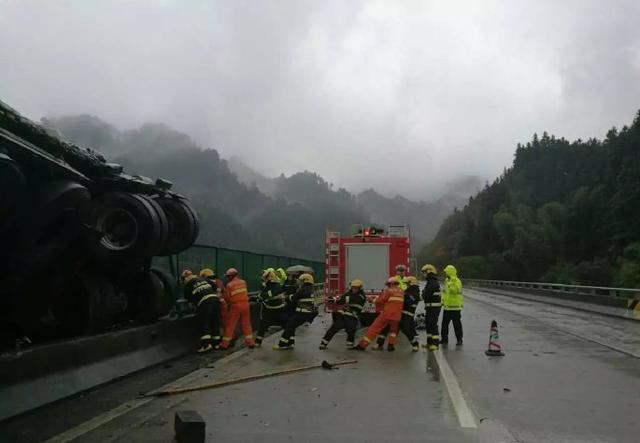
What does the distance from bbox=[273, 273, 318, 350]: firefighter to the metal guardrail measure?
1421 cm

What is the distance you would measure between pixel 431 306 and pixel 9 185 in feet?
28.6

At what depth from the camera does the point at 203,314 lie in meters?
12.0

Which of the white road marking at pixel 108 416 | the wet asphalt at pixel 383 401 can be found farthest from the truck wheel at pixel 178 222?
the white road marking at pixel 108 416

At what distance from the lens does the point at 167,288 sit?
1103 cm

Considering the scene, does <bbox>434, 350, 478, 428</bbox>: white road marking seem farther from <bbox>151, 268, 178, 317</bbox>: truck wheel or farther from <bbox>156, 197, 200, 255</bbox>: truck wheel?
<bbox>156, 197, 200, 255</bbox>: truck wheel

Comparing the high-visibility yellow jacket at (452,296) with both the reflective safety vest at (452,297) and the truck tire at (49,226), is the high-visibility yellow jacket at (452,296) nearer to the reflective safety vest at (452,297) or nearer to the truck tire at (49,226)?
the reflective safety vest at (452,297)

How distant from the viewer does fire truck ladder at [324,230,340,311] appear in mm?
17281

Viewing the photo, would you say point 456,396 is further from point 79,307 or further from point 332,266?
point 332,266

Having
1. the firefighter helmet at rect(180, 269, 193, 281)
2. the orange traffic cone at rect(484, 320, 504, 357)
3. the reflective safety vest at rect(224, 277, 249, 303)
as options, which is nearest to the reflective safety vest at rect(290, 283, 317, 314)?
the reflective safety vest at rect(224, 277, 249, 303)

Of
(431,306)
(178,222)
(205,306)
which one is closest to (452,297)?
(431,306)

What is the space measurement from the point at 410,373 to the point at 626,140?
81293 mm

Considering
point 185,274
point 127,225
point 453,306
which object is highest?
point 127,225

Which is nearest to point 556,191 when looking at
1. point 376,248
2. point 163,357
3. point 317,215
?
point 317,215

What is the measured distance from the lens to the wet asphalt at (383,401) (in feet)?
20.3
